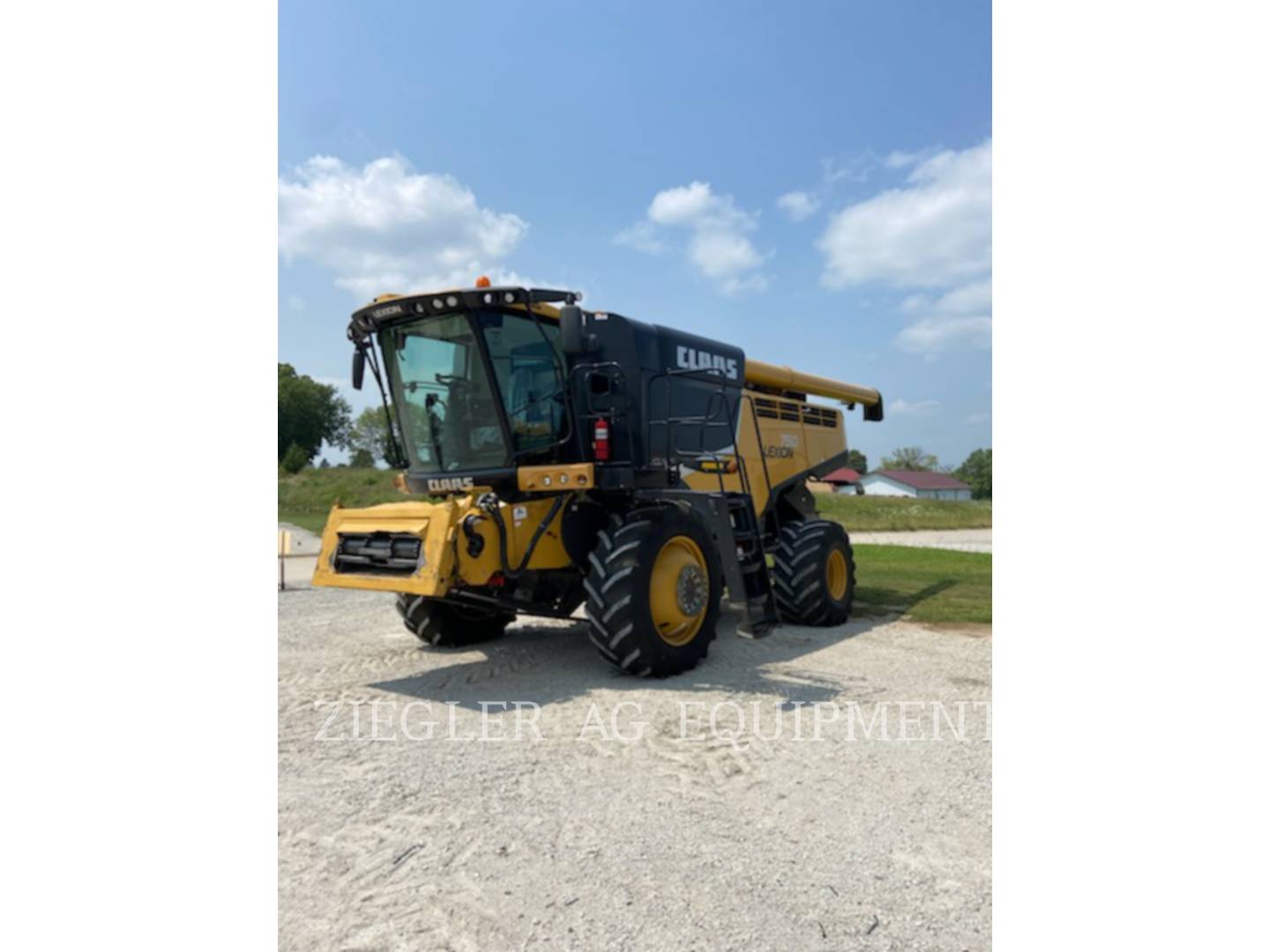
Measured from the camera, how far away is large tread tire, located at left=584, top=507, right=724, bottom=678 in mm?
5602

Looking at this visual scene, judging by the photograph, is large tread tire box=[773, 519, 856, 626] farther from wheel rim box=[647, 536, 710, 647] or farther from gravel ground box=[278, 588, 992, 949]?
wheel rim box=[647, 536, 710, 647]

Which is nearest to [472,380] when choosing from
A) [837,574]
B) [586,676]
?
[586,676]

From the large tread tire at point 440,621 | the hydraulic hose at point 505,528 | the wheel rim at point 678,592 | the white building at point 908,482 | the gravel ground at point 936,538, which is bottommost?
the gravel ground at point 936,538

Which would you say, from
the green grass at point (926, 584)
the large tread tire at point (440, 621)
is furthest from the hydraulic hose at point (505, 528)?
the green grass at point (926, 584)

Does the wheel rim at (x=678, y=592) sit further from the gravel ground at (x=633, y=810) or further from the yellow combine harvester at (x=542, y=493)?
the gravel ground at (x=633, y=810)

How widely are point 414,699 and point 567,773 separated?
6.01 ft

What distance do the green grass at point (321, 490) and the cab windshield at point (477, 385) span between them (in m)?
17.7

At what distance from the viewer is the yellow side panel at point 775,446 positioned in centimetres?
863

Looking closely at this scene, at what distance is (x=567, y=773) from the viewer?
402 centimetres

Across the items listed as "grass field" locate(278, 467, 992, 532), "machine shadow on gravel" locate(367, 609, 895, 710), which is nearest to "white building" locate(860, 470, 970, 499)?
"grass field" locate(278, 467, 992, 532)

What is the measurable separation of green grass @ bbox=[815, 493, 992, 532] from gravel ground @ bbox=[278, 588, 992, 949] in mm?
24838

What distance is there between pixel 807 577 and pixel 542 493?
3.19 metres

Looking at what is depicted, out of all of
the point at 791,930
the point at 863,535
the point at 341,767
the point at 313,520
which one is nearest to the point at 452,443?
the point at 341,767
